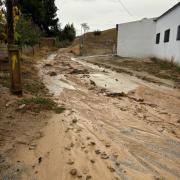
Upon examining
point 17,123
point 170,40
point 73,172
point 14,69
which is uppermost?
point 170,40

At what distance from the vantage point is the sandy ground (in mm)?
3036

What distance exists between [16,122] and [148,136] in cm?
232

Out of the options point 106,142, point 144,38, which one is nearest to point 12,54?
point 106,142

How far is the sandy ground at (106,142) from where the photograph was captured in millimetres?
3036

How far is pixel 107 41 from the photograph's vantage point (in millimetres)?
32281

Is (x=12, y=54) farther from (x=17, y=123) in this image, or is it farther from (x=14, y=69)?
(x=17, y=123)

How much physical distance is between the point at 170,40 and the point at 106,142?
1295cm

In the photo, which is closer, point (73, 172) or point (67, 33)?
point (73, 172)

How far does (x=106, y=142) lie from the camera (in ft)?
12.4

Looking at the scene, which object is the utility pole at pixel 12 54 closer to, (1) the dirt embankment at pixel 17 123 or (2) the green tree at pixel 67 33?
(1) the dirt embankment at pixel 17 123

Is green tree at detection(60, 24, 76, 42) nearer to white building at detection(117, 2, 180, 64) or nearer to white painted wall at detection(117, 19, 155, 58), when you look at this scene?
white building at detection(117, 2, 180, 64)

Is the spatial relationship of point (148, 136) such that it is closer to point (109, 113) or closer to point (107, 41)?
point (109, 113)

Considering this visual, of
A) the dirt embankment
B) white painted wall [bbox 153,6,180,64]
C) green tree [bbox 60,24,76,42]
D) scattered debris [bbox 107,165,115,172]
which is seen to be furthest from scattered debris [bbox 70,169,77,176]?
green tree [bbox 60,24,76,42]

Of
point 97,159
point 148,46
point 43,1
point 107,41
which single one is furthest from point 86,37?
point 97,159
